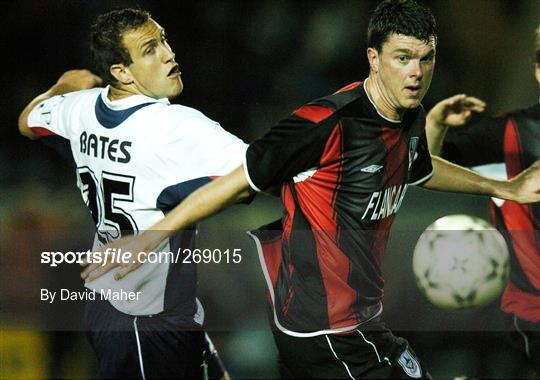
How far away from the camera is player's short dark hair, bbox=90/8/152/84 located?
342 centimetres

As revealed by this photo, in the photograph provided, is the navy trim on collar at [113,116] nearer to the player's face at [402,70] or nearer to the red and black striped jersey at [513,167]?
the player's face at [402,70]

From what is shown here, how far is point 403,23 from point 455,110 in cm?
84

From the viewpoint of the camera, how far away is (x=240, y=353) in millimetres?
3912

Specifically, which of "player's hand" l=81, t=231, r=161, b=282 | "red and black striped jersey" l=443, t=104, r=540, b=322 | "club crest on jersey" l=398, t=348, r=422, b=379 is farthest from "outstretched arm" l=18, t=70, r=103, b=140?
"club crest on jersey" l=398, t=348, r=422, b=379

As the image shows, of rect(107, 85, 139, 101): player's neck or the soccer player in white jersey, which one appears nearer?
the soccer player in white jersey

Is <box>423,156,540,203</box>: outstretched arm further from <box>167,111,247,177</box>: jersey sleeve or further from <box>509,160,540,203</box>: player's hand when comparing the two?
<box>167,111,247,177</box>: jersey sleeve

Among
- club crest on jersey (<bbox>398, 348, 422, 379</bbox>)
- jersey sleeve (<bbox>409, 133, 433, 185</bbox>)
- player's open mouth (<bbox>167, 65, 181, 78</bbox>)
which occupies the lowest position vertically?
club crest on jersey (<bbox>398, 348, 422, 379</bbox>)

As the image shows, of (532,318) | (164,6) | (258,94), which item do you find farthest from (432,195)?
(164,6)

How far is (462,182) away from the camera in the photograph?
3480 mm

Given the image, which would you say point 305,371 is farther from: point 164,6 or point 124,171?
point 164,6

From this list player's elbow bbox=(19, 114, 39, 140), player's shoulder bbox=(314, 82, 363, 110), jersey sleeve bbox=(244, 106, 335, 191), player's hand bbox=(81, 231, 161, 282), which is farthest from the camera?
player's elbow bbox=(19, 114, 39, 140)

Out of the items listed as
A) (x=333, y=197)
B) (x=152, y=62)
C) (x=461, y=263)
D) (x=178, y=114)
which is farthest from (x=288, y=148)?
(x=461, y=263)

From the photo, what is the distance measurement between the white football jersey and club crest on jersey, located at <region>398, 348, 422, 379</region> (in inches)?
37.8

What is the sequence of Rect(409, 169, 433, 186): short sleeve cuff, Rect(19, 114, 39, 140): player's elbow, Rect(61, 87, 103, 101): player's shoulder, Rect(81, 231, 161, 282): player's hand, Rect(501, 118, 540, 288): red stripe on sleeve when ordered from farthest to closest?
Rect(19, 114, 39, 140): player's elbow → Rect(501, 118, 540, 288): red stripe on sleeve → Rect(61, 87, 103, 101): player's shoulder → Rect(409, 169, 433, 186): short sleeve cuff → Rect(81, 231, 161, 282): player's hand
